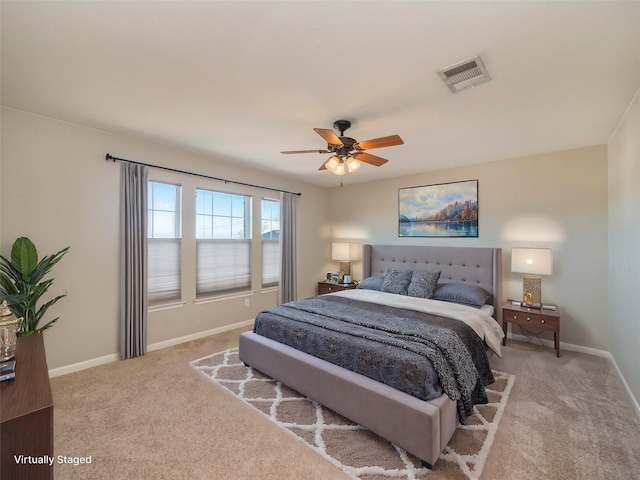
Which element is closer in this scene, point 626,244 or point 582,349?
point 626,244

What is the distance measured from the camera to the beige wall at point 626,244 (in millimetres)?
2307

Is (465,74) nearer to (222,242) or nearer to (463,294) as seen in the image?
(463,294)

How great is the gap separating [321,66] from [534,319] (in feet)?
12.0

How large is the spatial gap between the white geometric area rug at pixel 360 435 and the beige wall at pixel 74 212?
1.44 meters

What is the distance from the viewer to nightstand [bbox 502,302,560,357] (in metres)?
3.30

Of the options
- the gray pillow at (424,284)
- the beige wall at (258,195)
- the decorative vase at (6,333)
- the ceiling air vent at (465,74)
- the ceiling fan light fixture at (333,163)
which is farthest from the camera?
the gray pillow at (424,284)

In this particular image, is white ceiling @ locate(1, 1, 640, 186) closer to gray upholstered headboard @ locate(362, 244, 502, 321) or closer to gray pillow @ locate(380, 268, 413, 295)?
gray upholstered headboard @ locate(362, 244, 502, 321)

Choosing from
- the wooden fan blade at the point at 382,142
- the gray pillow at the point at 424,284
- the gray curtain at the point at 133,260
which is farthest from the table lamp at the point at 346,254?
the gray curtain at the point at 133,260

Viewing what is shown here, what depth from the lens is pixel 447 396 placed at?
1909 millimetres

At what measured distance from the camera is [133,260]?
332 centimetres

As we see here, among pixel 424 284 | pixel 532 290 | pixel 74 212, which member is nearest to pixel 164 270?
pixel 74 212

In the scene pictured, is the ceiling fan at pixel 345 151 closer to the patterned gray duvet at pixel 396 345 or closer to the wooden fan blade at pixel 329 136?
the wooden fan blade at pixel 329 136

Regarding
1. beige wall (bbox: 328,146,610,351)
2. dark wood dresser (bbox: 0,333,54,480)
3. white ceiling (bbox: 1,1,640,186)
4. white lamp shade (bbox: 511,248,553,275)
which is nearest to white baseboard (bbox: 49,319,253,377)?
dark wood dresser (bbox: 0,333,54,480)

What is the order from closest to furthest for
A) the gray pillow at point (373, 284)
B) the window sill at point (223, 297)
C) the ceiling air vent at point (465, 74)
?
the ceiling air vent at point (465, 74), the window sill at point (223, 297), the gray pillow at point (373, 284)
